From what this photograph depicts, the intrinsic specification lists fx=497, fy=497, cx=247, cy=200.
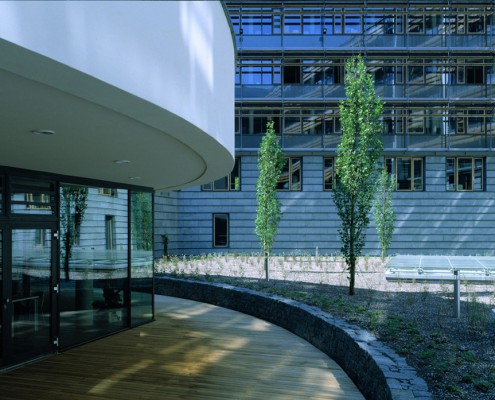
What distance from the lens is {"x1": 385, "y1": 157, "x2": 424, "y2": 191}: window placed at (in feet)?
91.0

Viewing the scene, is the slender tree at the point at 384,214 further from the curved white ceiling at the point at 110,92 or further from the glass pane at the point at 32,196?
the curved white ceiling at the point at 110,92

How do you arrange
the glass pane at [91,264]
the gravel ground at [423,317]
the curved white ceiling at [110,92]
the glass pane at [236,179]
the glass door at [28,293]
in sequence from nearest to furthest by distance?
the curved white ceiling at [110,92], the gravel ground at [423,317], the glass door at [28,293], the glass pane at [91,264], the glass pane at [236,179]

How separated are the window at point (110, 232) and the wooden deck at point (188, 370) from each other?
1923mm

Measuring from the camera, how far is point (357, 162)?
531 inches

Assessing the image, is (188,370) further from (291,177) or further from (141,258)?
(291,177)

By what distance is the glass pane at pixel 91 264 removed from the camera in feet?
31.1

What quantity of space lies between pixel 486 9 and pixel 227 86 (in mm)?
27374

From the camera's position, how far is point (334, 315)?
937 centimetres

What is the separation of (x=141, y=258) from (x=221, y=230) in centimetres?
1608

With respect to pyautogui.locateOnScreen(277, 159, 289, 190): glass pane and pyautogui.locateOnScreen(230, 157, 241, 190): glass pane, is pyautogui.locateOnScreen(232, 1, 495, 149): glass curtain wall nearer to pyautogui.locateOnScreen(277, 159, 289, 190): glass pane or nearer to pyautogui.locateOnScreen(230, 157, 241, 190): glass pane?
pyautogui.locateOnScreen(230, 157, 241, 190): glass pane

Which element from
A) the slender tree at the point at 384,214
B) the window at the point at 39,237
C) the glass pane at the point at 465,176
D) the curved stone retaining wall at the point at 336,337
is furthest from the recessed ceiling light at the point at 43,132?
the glass pane at the point at 465,176

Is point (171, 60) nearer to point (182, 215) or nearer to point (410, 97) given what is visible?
point (182, 215)

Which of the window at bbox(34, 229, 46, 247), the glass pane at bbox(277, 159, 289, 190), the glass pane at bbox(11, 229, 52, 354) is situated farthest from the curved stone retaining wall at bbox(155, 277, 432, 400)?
the glass pane at bbox(277, 159, 289, 190)

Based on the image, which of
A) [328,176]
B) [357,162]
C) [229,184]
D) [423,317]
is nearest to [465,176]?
[328,176]
